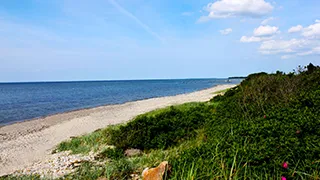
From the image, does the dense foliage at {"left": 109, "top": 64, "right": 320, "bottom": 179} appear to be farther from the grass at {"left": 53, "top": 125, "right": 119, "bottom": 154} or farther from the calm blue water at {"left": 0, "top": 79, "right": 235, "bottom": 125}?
the calm blue water at {"left": 0, "top": 79, "right": 235, "bottom": 125}

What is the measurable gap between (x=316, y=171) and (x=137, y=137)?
6.30 m

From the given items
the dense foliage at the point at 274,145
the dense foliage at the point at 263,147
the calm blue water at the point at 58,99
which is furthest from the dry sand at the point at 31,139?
the dense foliage at the point at 274,145

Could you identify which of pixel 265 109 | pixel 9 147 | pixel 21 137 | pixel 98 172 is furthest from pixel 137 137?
pixel 21 137

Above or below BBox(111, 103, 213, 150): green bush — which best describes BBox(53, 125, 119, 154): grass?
below

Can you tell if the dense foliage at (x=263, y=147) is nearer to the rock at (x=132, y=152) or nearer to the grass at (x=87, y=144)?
the rock at (x=132, y=152)

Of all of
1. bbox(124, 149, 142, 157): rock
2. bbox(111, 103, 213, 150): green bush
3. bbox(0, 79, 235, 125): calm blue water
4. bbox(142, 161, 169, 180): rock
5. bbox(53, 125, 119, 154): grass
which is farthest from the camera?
bbox(0, 79, 235, 125): calm blue water


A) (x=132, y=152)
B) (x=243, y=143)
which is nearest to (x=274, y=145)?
(x=243, y=143)

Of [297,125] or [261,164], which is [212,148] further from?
[297,125]

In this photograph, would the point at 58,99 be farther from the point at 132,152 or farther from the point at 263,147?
the point at 263,147

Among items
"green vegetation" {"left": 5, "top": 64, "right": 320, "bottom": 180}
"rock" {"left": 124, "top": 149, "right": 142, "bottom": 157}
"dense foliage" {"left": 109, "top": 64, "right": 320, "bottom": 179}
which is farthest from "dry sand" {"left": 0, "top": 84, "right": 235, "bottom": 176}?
"dense foliage" {"left": 109, "top": 64, "right": 320, "bottom": 179}

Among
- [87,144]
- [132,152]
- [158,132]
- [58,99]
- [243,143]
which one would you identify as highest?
[243,143]

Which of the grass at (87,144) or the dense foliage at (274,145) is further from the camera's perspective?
the grass at (87,144)

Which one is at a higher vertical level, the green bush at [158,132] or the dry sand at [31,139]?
the green bush at [158,132]

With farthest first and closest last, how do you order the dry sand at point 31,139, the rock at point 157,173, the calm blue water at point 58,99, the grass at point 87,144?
the calm blue water at point 58,99 < the dry sand at point 31,139 < the grass at point 87,144 < the rock at point 157,173
